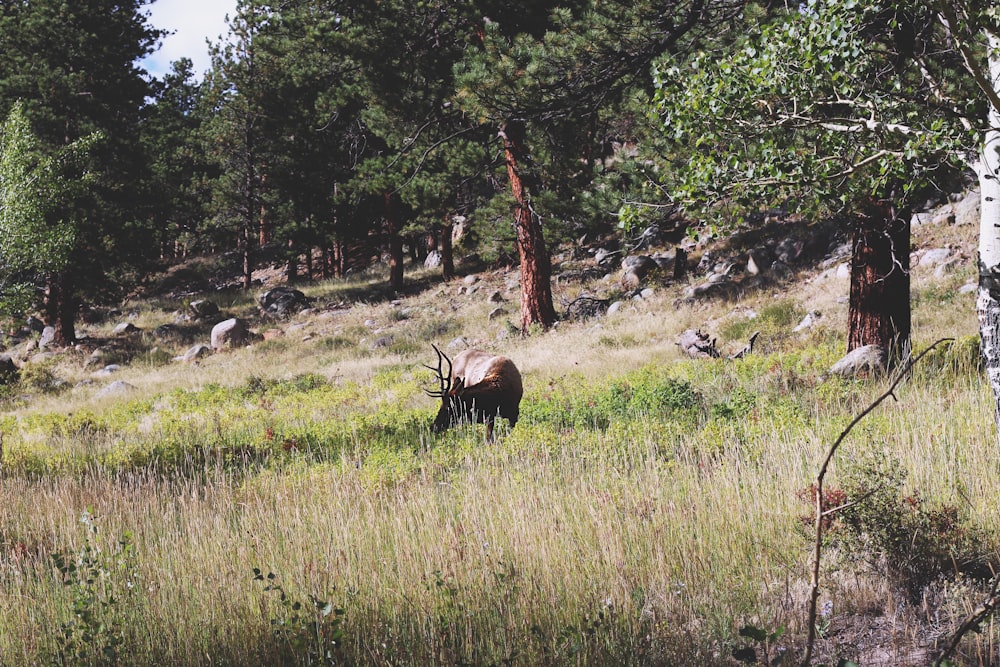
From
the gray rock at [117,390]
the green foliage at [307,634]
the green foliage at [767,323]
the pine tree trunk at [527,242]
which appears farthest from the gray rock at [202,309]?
the green foliage at [307,634]

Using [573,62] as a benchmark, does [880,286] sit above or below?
below

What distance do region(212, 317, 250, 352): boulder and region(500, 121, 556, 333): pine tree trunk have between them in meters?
10.8

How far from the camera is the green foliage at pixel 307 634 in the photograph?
2939 millimetres

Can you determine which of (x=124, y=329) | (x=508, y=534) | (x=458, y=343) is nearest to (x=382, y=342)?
(x=458, y=343)

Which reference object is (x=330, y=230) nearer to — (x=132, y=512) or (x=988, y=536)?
(x=132, y=512)

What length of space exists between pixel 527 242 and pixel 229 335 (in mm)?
11823

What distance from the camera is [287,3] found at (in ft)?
59.6

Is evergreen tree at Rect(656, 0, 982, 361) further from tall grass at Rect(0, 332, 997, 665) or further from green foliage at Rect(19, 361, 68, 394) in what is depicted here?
green foliage at Rect(19, 361, 68, 394)

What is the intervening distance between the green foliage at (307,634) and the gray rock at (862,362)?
6.60 m

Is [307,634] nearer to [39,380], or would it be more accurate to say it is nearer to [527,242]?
[527,242]

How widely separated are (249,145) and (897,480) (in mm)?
32551

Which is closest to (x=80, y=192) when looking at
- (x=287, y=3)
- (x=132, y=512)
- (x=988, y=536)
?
(x=287, y=3)

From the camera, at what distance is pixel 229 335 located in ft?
78.9

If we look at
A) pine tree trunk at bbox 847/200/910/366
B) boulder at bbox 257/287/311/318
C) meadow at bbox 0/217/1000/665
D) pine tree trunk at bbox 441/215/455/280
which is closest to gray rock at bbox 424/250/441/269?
pine tree trunk at bbox 441/215/455/280
